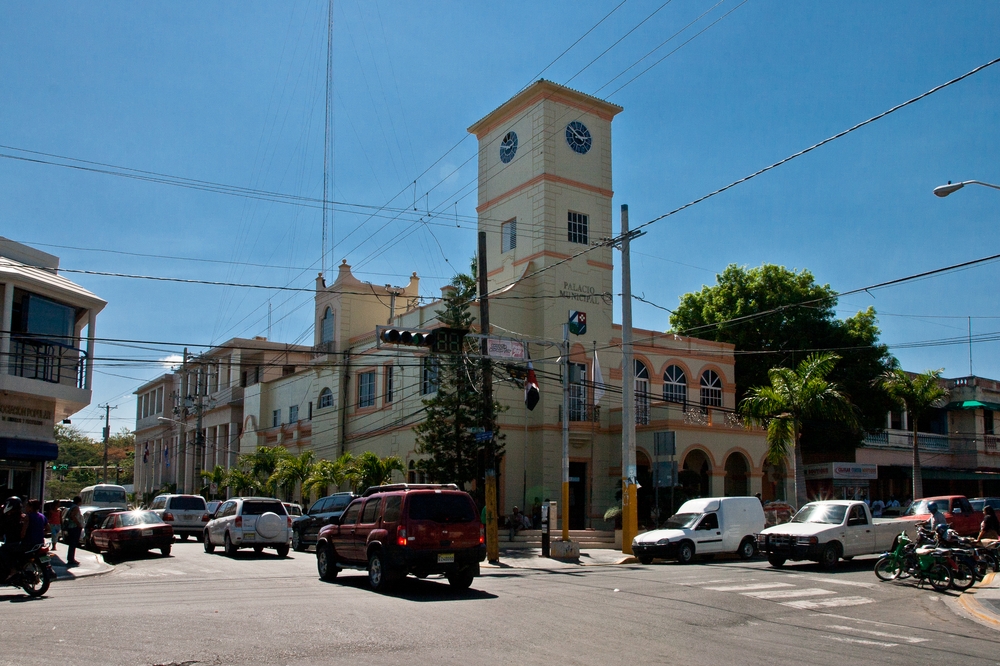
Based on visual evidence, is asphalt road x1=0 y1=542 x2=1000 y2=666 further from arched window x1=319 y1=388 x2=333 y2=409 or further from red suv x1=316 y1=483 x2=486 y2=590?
arched window x1=319 y1=388 x2=333 y2=409

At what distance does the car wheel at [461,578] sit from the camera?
611 inches

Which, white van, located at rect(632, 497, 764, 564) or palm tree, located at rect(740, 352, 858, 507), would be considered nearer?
white van, located at rect(632, 497, 764, 564)

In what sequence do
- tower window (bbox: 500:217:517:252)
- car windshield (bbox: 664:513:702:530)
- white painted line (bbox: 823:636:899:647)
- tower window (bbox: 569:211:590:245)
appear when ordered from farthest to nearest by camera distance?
tower window (bbox: 500:217:517:252)
tower window (bbox: 569:211:590:245)
car windshield (bbox: 664:513:702:530)
white painted line (bbox: 823:636:899:647)

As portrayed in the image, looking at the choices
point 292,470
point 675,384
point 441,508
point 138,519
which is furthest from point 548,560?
point 292,470

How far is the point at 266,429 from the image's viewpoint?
5425 centimetres

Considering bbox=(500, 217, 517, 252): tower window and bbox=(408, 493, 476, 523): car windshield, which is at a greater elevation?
bbox=(500, 217, 517, 252): tower window

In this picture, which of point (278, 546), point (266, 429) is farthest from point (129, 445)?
point (278, 546)

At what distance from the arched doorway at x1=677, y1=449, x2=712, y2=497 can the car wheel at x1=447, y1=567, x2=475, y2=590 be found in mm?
17918

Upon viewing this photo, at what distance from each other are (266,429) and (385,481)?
21.7m

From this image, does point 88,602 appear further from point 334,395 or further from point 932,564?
point 334,395

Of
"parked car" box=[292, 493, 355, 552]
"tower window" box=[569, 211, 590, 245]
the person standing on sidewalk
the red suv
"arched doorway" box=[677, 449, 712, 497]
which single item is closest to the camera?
the red suv

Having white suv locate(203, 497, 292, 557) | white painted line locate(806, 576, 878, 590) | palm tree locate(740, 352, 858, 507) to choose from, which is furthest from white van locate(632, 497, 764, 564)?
white suv locate(203, 497, 292, 557)

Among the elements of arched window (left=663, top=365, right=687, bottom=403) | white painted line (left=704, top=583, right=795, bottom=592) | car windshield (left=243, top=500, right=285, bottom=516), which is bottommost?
white painted line (left=704, top=583, right=795, bottom=592)

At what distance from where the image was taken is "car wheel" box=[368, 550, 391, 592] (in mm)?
15125
